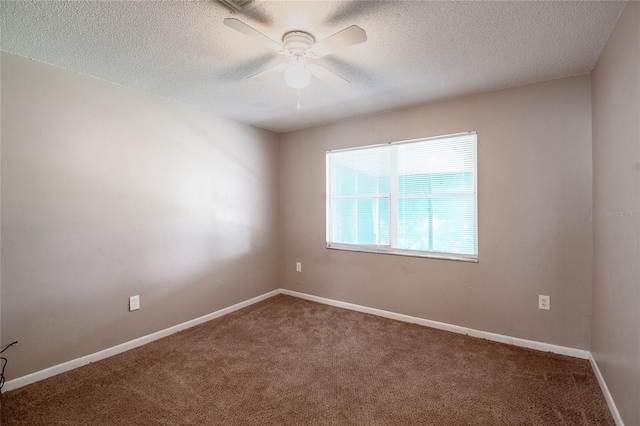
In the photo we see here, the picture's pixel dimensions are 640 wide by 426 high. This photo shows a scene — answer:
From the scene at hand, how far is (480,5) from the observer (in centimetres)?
154

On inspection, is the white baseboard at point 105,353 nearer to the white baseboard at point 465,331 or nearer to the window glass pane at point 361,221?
the white baseboard at point 465,331

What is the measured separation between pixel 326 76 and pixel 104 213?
2145 millimetres

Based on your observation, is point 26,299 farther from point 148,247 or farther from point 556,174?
point 556,174

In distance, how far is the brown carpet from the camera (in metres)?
1.73

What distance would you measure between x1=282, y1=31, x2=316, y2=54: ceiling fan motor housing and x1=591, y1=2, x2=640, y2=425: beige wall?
1.63 m

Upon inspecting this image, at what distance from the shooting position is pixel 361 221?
356 centimetres

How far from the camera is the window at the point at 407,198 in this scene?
2865 millimetres

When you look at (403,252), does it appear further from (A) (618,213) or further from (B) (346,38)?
(B) (346,38)

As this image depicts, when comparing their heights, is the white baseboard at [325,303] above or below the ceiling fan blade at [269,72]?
below

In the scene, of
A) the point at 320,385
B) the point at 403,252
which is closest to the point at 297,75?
the point at 320,385

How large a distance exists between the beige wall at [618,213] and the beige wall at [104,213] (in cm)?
333

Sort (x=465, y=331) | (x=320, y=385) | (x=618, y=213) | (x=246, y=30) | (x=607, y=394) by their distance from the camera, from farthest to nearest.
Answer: (x=465, y=331) < (x=320, y=385) < (x=607, y=394) < (x=618, y=213) < (x=246, y=30)

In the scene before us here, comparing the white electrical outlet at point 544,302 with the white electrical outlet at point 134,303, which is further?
the white electrical outlet at point 134,303

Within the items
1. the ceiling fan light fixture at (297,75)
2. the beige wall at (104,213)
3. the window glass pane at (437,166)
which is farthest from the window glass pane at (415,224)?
the beige wall at (104,213)
